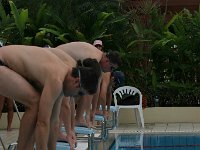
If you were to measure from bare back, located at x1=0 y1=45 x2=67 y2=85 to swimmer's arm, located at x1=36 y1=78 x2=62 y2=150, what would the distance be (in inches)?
8.7

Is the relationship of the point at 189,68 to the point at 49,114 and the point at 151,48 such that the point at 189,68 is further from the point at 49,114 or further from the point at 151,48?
the point at 49,114

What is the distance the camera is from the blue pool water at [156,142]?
7.95 metres

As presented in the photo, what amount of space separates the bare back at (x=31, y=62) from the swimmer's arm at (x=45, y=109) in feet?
0.72

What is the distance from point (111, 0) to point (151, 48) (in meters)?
1.78

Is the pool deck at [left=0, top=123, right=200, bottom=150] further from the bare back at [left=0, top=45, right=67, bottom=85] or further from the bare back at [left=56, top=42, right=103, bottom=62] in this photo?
the bare back at [left=0, top=45, right=67, bottom=85]

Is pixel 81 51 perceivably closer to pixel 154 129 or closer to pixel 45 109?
pixel 45 109

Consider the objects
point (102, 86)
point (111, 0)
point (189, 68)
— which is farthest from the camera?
point (111, 0)

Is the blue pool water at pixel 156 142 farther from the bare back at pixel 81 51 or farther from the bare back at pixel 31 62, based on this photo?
the bare back at pixel 31 62

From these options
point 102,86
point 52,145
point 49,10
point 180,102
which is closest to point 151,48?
point 180,102

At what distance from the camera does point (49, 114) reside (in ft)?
13.3

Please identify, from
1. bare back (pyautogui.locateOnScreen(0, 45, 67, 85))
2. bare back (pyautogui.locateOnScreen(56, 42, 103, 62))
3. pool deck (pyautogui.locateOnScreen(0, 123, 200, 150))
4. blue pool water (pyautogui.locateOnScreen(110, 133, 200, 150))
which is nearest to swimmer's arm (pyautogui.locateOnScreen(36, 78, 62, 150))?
bare back (pyautogui.locateOnScreen(0, 45, 67, 85))

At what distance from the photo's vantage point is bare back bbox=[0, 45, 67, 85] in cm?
427

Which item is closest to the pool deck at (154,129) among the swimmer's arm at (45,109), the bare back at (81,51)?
the bare back at (81,51)

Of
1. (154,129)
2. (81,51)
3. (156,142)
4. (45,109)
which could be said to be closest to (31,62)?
(45,109)
